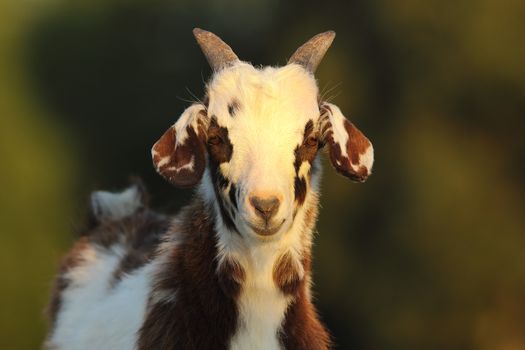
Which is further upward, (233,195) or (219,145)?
(219,145)

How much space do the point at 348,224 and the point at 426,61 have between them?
2.23 metres

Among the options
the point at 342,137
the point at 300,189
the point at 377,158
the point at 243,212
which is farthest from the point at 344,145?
the point at 377,158

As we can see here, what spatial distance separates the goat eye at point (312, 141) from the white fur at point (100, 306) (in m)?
1.02

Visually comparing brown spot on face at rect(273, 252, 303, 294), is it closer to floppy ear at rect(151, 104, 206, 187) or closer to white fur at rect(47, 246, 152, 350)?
floppy ear at rect(151, 104, 206, 187)

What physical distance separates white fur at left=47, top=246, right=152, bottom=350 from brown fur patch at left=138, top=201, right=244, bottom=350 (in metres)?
0.17

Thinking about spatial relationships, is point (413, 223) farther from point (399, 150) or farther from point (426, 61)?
point (426, 61)

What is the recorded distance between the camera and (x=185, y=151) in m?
5.14

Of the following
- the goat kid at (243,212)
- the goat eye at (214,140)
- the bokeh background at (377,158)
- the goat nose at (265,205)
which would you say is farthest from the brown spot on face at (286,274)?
the bokeh background at (377,158)

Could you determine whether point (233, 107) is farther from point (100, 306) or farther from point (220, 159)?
point (100, 306)

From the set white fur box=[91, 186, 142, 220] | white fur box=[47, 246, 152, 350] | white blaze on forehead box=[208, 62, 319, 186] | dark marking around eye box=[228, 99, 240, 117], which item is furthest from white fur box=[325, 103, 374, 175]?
white fur box=[91, 186, 142, 220]

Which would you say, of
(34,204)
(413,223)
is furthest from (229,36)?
(413,223)

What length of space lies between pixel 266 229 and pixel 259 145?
0.36 metres

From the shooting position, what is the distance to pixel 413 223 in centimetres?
1309

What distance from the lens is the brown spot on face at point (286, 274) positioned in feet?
17.0
